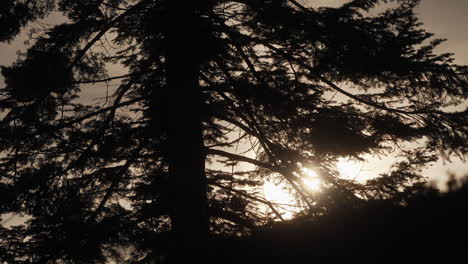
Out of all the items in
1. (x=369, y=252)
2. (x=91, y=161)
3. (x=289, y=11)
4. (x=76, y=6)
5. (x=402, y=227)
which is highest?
(x=76, y=6)

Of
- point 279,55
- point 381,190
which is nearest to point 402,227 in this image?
point 381,190

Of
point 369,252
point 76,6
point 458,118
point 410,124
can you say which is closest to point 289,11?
point 410,124

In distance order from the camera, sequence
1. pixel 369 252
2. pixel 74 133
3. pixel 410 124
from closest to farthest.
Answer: pixel 369 252 < pixel 410 124 < pixel 74 133

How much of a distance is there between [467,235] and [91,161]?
22.0 ft

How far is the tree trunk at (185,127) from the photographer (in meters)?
4.95

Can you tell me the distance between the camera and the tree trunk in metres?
4.95

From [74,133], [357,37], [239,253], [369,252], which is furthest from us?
[74,133]

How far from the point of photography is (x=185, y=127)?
5594 mm

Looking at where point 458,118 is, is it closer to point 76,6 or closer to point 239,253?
point 239,253

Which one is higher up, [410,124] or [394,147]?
[410,124]

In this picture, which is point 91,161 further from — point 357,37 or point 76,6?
point 357,37

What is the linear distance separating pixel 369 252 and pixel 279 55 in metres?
5.04

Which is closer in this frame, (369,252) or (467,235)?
(467,235)

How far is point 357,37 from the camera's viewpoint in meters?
5.33
